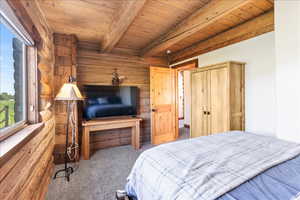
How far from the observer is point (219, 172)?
37.5 inches

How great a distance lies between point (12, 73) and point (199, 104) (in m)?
2.84

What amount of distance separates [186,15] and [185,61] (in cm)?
176

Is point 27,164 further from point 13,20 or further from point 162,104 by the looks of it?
point 162,104

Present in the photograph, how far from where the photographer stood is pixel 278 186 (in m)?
0.82

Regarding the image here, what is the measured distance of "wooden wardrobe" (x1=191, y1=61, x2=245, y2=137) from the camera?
2.51m

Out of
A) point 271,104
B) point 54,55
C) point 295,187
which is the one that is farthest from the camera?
point 54,55

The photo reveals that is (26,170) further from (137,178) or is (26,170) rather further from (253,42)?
(253,42)

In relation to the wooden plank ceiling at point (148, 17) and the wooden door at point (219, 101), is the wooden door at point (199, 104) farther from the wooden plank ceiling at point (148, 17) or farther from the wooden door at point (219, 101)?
the wooden plank ceiling at point (148, 17)

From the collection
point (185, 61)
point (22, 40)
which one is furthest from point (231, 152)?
point (185, 61)

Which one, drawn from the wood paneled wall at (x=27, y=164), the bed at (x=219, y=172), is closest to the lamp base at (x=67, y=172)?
the wood paneled wall at (x=27, y=164)

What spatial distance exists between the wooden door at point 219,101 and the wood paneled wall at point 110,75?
65.8 inches

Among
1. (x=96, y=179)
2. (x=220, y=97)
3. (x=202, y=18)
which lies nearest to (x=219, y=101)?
(x=220, y=97)

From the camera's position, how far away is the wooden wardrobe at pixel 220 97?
2.51m

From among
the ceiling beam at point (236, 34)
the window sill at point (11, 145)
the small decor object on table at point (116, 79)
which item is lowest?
the window sill at point (11, 145)
